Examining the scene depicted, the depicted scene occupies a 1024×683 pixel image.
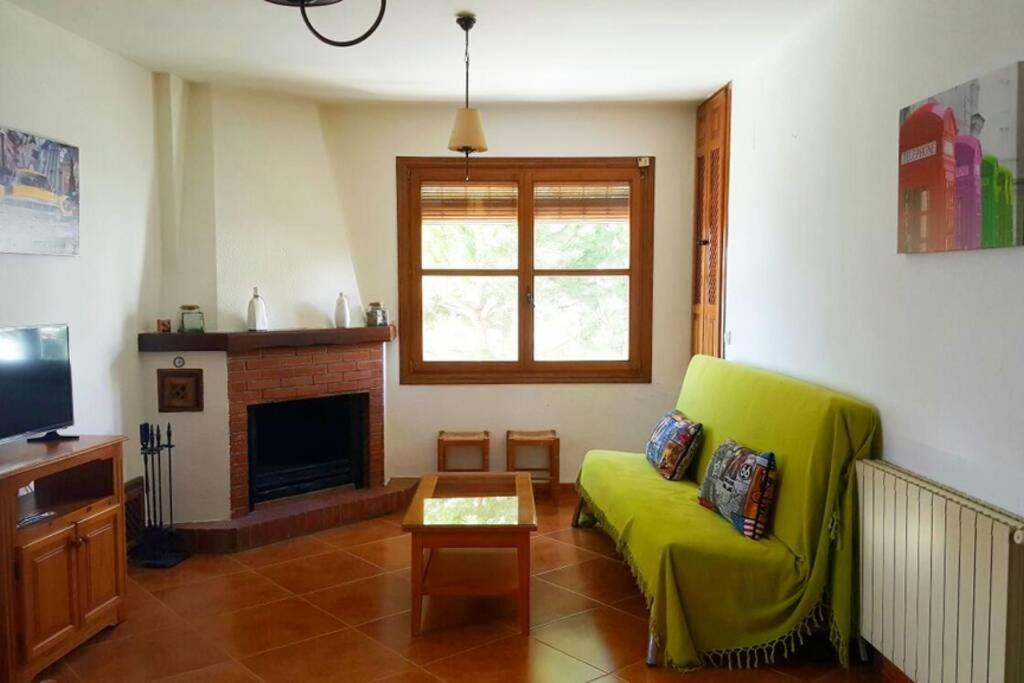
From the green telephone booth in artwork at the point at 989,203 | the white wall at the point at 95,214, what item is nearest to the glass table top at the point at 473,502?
the white wall at the point at 95,214

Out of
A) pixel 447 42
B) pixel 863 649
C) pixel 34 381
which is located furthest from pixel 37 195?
pixel 863 649

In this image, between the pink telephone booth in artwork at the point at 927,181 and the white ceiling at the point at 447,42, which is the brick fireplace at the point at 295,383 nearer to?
the white ceiling at the point at 447,42

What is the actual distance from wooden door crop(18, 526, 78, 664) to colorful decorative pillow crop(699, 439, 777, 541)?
2567 mm

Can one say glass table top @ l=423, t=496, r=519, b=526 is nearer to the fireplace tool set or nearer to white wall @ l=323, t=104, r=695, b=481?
the fireplace tool set

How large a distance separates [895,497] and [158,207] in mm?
3964

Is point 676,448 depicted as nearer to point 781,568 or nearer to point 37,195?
point 781,568

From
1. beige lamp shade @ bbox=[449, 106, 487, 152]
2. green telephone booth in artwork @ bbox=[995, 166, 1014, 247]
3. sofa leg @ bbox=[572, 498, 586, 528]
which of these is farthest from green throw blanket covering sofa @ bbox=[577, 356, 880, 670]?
beige lamp shade @ bbox=[449, 106, 487, 152]

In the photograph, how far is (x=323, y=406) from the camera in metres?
4.85

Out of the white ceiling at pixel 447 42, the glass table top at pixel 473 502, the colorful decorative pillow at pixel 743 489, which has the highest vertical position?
the white ceiling at pixel 447 42

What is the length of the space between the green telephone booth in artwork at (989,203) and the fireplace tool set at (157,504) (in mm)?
3742

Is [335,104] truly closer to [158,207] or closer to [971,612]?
[158,207]

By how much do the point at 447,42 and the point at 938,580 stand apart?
3.05 metres

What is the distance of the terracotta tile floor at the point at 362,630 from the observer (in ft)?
9.05

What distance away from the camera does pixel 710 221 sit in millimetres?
4754
